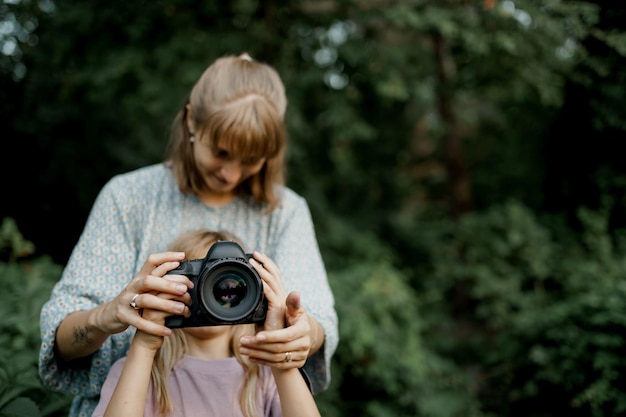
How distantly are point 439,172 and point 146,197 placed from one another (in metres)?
4.43

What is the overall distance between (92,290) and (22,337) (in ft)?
2.24

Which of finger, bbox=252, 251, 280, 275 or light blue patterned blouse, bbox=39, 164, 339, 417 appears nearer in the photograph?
finger, bbox=252, 251, 280, 275

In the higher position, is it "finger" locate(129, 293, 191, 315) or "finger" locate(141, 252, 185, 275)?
"finger" locate(141, 252, 185, 275)

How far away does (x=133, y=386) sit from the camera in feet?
4.44

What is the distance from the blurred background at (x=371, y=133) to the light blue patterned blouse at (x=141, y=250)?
944 mm

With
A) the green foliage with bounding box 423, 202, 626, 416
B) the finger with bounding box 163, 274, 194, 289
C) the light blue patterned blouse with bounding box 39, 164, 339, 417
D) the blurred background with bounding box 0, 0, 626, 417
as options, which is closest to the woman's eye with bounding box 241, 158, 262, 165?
the light blue patterned blouse with bounding box 39, 164, 339, 417

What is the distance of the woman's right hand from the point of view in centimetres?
132

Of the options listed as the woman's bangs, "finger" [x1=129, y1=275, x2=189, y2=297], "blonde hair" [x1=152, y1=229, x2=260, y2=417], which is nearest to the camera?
"finger" [x1=129, y1=275, x2=189, y2=297]

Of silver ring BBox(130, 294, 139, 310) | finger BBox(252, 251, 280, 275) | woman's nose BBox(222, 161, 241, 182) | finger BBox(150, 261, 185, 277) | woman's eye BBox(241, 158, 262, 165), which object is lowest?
silver ring BBox(130, 294, 139, 310)

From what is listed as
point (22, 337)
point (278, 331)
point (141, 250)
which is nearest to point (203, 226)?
point (141, 250)

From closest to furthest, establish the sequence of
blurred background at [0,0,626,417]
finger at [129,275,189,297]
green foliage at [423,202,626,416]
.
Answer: finger at [129,275,189,297], green foliage at [423,202,626,416], blurred background at [0,0,626,417]

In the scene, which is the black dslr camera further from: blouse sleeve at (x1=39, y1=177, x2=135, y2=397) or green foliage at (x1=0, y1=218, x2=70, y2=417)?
green foliage at (x1=0, y1=218, x2=70, y2=417)

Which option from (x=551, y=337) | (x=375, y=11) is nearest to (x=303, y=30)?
(x=375, y=11)

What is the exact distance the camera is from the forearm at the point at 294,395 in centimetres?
145
